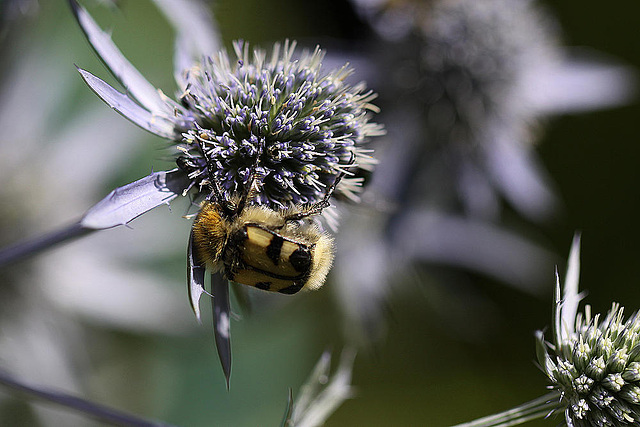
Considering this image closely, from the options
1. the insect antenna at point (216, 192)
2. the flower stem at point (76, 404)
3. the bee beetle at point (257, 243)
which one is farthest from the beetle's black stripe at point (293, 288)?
the flower stem at point (76, 404)

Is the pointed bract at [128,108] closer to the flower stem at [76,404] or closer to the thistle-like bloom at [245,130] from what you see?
the thistle-like bloom at [245,130]

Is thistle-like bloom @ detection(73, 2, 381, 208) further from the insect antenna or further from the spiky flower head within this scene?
the spiky flower head

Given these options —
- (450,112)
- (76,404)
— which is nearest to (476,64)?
(450,112)

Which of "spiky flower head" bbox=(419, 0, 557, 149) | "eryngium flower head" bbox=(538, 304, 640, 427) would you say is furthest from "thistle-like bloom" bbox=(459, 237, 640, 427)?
"spiky flower head" bbox=(419, 0, 557, 149)

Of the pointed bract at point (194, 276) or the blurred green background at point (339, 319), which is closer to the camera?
the pointed bract at point (194, 276)

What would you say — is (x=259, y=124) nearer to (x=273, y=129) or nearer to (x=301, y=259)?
(x=273, y=129)

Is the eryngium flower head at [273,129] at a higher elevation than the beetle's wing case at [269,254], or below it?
higher
